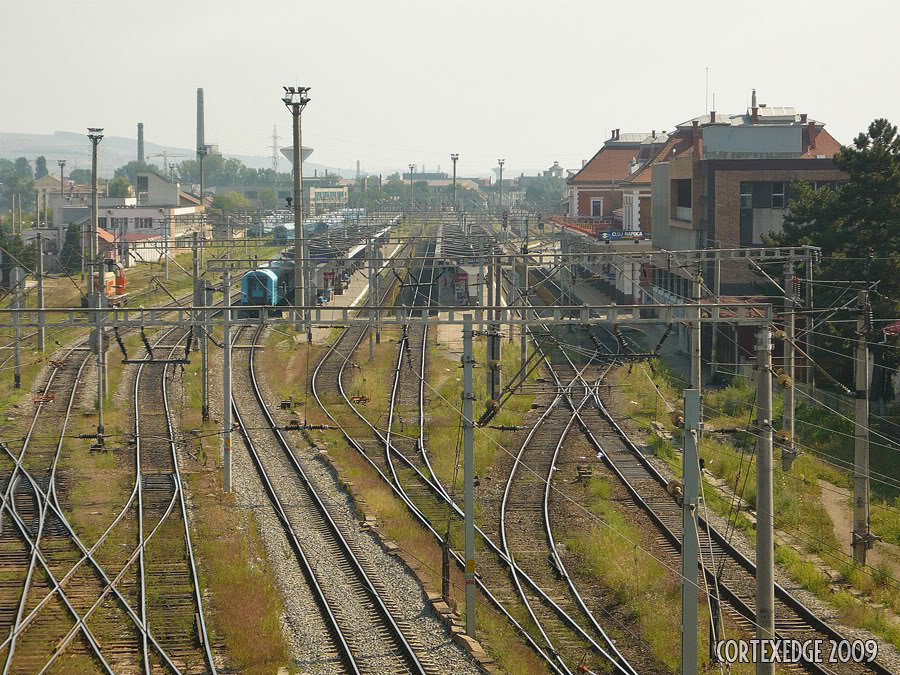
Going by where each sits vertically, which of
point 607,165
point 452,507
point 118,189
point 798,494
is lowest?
point 798,494

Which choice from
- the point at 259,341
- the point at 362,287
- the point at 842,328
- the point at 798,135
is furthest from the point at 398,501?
the point at 362,287

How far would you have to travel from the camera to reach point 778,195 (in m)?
33.1

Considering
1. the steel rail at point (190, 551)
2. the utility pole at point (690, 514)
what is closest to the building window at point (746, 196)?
the steel rail at point (190, 551)

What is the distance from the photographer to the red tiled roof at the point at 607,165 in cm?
6881

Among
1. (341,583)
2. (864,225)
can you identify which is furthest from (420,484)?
(864,225)

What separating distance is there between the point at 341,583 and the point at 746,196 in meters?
23.7

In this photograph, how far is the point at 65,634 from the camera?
11648 millimetres

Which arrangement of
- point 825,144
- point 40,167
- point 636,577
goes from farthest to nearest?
point 40,167 → point 825,144 → point 636,577

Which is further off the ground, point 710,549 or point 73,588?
point 710,549

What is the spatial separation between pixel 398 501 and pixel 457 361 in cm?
1316

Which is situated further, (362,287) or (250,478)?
(362,287)

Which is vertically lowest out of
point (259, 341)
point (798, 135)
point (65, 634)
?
point (65, 634)

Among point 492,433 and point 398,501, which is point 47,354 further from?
point 398,501

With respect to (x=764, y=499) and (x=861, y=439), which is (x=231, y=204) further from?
(x=764, y=499)
